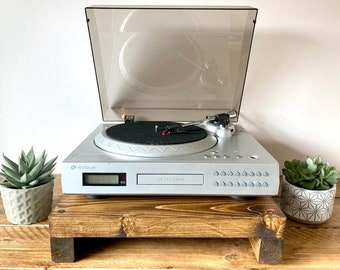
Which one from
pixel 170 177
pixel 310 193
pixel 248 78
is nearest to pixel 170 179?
pixel 170 177

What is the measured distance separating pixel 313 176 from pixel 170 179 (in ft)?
1.56

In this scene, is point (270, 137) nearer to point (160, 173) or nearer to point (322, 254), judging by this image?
point (322, 254)

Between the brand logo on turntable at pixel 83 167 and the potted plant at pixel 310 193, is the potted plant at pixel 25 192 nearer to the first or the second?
the brand logo on turntable at pixel 83 167

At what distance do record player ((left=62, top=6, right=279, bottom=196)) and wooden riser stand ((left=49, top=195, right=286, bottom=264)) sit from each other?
50 millimetres

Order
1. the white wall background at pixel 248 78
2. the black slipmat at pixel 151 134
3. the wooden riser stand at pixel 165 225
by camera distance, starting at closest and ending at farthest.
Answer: the wooden riser stand at pixel 165 225 < the black slipmat at pixel 151 134 < the white wall background at pixel 248 78

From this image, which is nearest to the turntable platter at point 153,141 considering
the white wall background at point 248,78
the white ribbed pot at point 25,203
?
the white ribbed pot at point 25,203

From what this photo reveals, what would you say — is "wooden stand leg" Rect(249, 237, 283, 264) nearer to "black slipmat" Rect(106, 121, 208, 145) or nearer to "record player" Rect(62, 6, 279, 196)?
"record player" Rect(62, 6, 279, 196)

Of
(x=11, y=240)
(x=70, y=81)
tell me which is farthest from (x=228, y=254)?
Answer: (x=70, y=81)

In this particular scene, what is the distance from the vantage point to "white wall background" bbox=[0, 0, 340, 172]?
126cm

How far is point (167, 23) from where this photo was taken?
44.8 inches

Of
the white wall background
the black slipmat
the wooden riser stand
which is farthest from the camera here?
the white wall background

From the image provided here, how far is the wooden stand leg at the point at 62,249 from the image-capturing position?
0.80 meters

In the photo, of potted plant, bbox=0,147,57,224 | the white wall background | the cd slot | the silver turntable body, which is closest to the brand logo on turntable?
the silver turntable body

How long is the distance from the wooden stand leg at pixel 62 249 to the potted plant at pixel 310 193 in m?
0.63
